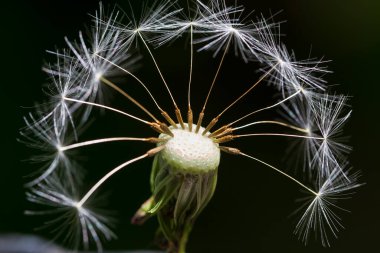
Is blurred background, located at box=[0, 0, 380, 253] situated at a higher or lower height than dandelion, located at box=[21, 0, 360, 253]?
higher

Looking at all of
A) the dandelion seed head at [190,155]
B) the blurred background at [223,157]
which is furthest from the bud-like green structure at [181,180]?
the blurred background at [223,157]

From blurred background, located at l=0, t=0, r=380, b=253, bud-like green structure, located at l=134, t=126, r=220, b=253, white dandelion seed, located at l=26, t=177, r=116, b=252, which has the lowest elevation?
white dandelion seed, located at l=26, t=177, r=116, b=252

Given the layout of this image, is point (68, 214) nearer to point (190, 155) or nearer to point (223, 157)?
point (190, 155)

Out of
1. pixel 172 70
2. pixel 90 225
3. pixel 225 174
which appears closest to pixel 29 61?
pixel 172 70

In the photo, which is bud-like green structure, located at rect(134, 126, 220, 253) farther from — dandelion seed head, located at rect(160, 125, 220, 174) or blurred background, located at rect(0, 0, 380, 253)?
blurred background, located at rect(0, 0, 380, 253)

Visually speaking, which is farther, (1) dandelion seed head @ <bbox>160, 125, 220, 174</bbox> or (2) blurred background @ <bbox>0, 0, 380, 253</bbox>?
(2) blurred background @ <bbox>0, 0, 380, 253</bbox>

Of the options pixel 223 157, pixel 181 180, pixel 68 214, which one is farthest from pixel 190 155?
pixel 223 157

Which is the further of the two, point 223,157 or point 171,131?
point 223,157

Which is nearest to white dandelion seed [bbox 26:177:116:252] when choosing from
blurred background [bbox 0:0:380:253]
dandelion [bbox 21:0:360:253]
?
dandelion [bbox 21:0:360:253]

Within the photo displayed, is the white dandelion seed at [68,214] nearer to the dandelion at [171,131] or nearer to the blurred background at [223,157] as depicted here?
the dandelion at [171,131]
